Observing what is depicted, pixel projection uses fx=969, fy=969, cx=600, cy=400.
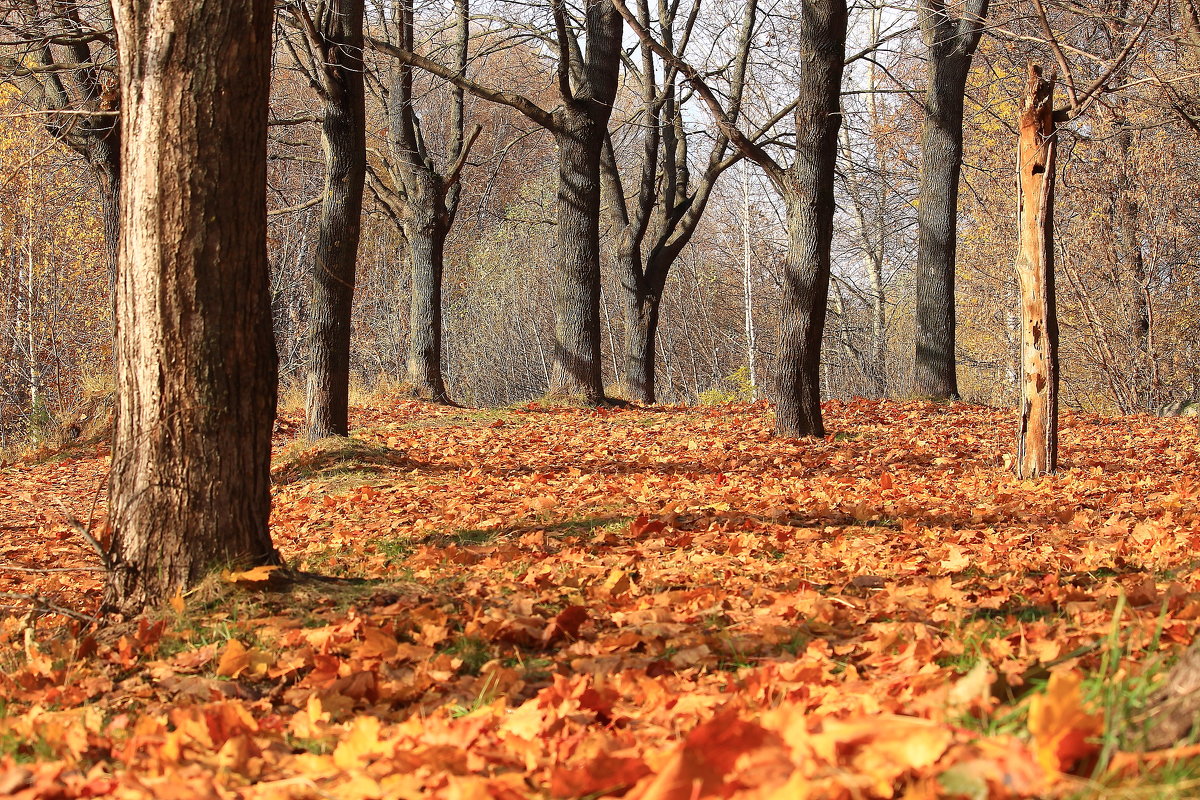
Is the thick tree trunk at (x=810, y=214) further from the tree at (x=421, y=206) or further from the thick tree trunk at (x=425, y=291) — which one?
the thick tree trunk at (x=425, y=291)

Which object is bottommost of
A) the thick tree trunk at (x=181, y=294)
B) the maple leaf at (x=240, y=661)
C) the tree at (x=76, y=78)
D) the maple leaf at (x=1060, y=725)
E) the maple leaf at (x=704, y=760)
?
the maple leaf at (x=240, y=661)

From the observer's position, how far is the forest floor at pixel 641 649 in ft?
5.23

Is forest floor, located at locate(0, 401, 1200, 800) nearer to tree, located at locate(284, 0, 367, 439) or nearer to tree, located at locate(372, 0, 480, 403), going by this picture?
tree, located at locate(284, 0, 367, 439)

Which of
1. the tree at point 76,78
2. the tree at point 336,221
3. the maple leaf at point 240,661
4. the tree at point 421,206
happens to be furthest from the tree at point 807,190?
the maple leaf at point 240,661

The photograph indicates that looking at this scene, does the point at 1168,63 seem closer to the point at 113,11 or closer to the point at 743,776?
the point at 113,11

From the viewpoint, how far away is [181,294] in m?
3.57

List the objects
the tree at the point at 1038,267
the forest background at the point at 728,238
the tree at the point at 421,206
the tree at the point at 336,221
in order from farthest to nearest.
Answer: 1. the tree at the point at 421,206
2. the forest background at the point at 728,238
3. the tree at the point at 336,221
4. the tree at the point at 1038,267

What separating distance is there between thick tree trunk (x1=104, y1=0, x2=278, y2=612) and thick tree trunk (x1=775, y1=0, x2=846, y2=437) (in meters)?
6.84

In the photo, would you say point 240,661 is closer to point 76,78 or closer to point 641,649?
point 641,649

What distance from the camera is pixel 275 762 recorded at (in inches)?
86.8

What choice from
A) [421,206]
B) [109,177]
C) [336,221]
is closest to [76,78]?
[109,177]

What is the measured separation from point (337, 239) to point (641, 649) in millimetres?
7432

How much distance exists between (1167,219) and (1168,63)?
327cm

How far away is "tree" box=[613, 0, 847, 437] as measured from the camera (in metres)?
9.53
